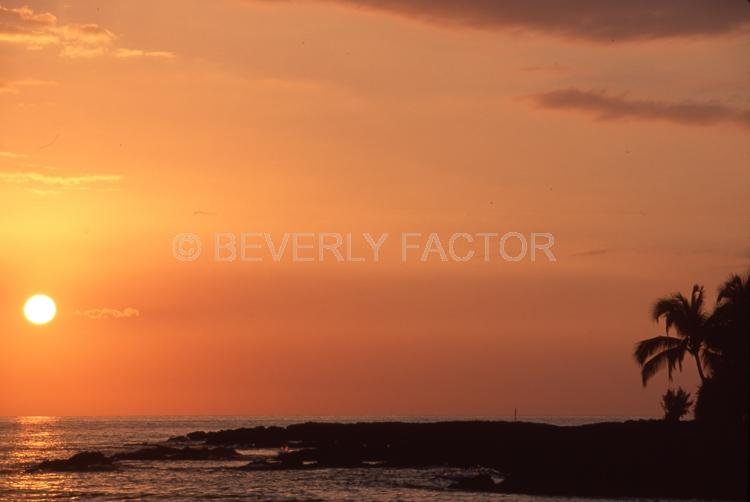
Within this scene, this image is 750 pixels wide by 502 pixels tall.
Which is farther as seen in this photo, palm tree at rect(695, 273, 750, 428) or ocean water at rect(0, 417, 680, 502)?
ocean water at rect(0, 417, 680, 502)

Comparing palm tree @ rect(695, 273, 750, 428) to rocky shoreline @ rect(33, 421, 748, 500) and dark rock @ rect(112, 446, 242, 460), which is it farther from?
dark rock @ rect(112, 446, 242, 460)

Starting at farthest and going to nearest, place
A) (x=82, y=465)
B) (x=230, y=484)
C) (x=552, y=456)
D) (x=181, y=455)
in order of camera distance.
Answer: (x=181, y=455) < (x=82, y=465) < (x=230, y=484) < (x=552, y=456)

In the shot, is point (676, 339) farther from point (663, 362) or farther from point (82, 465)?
point (82, 465)

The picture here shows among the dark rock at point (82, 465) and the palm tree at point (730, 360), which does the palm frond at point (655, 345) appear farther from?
the dark rock at point (82, 465)

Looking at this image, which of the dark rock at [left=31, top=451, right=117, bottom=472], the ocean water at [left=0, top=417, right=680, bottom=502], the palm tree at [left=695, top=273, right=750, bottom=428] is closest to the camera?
the palm tree at [left=695, top=273, right=750, bottom=428]

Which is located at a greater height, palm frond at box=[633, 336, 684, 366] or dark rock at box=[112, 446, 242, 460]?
palm frond at box=[633, 336, 684, 366]

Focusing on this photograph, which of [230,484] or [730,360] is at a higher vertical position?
[730,360]

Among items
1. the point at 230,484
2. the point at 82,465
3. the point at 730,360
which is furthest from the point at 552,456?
the point at 82,465

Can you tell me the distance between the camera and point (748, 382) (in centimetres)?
4231

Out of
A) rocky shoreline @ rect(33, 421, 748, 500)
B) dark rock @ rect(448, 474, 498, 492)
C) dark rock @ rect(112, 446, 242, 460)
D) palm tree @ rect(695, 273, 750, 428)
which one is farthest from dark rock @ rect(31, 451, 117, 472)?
palm tree @ rect(695, 273, 750, 428)

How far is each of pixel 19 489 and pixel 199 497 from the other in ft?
43.6

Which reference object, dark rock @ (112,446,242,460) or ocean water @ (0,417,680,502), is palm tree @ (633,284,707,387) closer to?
ocean water @ (0,417,680,502)

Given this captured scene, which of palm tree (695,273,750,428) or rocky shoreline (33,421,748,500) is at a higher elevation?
palm tree (695,273,750,428)

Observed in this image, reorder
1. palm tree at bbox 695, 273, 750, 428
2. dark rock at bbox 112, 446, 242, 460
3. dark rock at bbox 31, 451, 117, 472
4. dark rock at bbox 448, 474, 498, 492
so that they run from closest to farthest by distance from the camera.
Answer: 1. palm tree at bbox 695, 273, 750, 428
2. dark rock at bbox 448, 474, 498, 492
3. dark rock at bbox 31, 451, 117, 472
4. dark rock at bbox 112, 446, 242, 460
